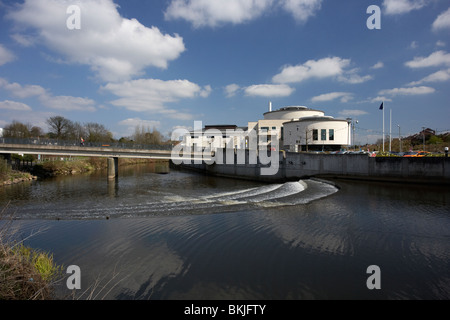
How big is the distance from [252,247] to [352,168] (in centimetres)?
2490

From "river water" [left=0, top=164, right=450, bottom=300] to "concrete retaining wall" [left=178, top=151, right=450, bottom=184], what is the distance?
8776mm

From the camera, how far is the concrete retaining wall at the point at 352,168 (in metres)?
24.4

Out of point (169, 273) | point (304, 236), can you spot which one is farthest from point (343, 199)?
point (169, 273)

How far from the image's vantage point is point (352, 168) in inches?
1177

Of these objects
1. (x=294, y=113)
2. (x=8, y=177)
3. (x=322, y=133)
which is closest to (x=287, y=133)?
(x=322, y=133)

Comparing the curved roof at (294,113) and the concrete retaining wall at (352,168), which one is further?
the curved roof at (294,113)

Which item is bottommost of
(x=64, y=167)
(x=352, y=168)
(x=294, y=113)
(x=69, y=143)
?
(x=64, y=167)

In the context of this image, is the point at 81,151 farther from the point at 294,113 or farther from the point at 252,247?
the point at 294,113

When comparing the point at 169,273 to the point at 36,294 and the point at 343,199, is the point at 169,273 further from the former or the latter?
the point at 343,199

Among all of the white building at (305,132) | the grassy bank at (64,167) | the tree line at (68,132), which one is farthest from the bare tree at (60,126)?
the white building at (305,132)

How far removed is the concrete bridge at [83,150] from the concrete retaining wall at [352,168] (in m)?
14.0

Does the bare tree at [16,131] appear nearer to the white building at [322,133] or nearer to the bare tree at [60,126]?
the bare tree at [60,126]

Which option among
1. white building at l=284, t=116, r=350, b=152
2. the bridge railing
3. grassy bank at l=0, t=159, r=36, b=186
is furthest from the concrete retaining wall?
grassy bank at l=0, t=159, r=36, b=186

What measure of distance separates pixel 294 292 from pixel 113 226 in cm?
984
